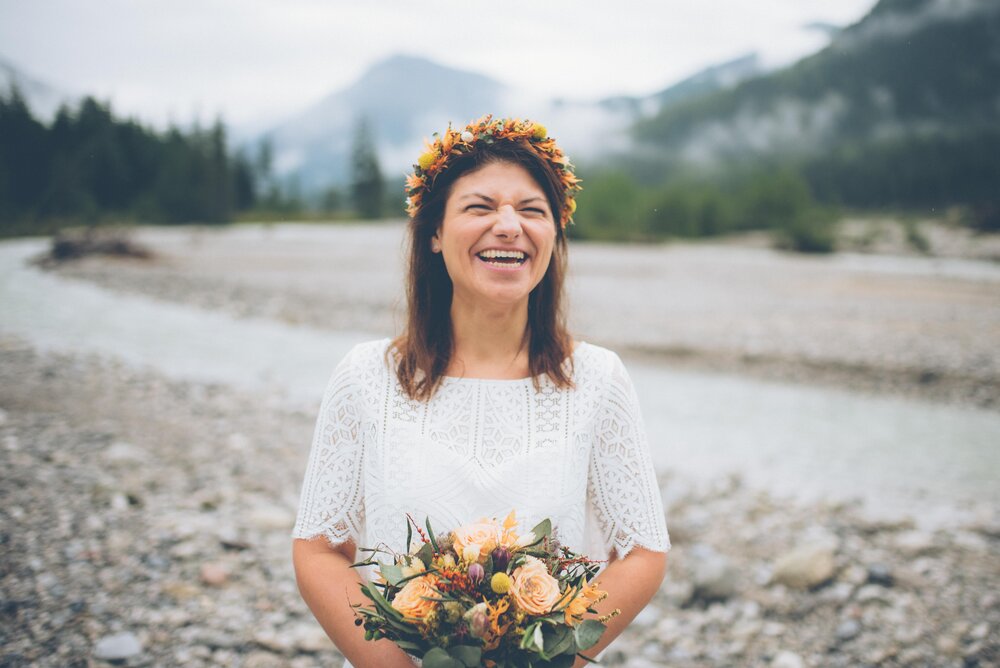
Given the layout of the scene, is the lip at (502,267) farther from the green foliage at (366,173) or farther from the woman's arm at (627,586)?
the green foliage at (366,173)

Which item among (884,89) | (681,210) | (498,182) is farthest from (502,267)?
(884,89)

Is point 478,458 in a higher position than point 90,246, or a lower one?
lower

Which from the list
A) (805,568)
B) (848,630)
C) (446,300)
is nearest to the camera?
(446,300)

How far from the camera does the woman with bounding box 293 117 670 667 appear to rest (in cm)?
202

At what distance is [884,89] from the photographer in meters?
152

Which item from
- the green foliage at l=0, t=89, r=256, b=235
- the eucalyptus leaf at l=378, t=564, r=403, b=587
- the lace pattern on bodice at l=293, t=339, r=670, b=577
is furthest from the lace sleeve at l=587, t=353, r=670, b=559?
the green foliage at l=0, t=89, r=256, b=235

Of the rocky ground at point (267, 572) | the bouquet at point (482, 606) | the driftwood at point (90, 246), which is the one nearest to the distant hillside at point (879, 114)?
the driftwood at point (90, 246)

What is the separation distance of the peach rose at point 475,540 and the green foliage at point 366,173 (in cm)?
8498

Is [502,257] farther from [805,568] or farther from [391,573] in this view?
[805,568]

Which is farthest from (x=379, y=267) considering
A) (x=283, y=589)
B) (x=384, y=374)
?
(x=384, y=374)

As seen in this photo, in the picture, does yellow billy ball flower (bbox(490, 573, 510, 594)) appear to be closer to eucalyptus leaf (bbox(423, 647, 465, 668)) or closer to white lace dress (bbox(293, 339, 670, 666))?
eucalyptus leaf (bbox(423, 647, 465, 668))

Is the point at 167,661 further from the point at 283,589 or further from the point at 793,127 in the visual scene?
the point at 793,127

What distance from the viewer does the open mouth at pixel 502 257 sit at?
6.87 feet

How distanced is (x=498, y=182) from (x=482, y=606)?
1315 mm
